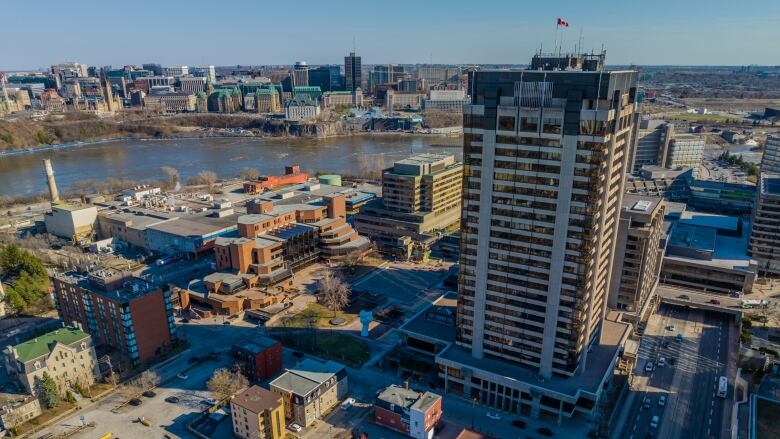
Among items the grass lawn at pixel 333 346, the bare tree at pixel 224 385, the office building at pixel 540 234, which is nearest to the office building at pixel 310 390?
the bare tree at pixel 224 385

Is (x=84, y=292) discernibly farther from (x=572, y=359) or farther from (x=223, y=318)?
(x=572, y=359)

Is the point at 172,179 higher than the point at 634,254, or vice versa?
the point at 634,254

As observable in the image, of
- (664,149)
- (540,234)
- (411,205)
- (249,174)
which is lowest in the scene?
(249,174)

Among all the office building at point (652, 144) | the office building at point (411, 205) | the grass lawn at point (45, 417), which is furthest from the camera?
the office building at point (652, 144)

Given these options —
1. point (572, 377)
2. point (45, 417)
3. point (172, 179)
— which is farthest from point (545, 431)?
point (172, 179)

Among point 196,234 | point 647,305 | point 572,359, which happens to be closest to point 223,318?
point 196,234

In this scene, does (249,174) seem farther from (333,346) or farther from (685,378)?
(685,378)

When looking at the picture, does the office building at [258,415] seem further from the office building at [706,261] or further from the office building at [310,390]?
the office building at [706,261]
